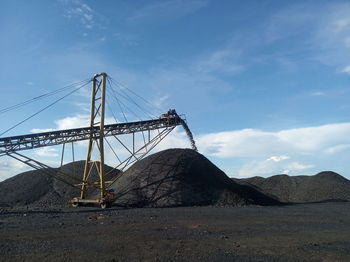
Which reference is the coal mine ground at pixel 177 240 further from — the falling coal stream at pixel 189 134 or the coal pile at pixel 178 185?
the falling coal stream at pixel 189 134

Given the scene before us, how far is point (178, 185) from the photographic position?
2425cm

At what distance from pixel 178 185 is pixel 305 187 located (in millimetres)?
19524

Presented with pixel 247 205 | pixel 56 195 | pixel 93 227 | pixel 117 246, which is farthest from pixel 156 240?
pixel 56 195

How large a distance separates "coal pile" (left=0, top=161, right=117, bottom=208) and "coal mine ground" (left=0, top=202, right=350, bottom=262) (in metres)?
13.3

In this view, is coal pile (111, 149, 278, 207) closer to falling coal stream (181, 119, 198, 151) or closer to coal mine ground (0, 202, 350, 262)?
falling coal stream (181, 119, 198, 151)

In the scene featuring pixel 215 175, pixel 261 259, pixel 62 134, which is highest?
pixel 62 134

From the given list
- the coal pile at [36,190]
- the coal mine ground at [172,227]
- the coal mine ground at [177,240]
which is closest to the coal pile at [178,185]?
the coal mine ground at [172,227]

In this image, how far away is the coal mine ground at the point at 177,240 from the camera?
8633 millimetres

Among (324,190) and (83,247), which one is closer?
(83,247)

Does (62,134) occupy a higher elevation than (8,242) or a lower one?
higher

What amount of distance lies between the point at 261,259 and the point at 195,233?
→ 3766 millimetres

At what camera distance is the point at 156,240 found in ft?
34.7

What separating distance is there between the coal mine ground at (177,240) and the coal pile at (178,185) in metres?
7.53

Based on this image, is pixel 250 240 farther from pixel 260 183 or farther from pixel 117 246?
pixel 260 183
